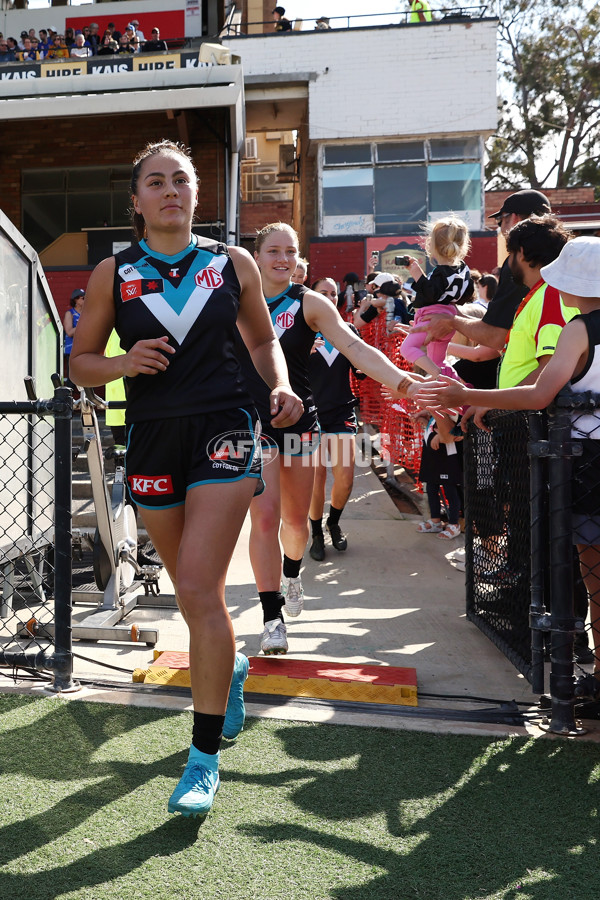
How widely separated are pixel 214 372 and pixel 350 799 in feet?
4.68

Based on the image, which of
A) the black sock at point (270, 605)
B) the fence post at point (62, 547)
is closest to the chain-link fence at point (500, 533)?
the black sock at point (270, 605)

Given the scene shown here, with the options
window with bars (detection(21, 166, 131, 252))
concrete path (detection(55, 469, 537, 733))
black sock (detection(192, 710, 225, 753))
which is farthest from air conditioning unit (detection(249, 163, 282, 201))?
black sock (detection(192, 710, 225, 753))

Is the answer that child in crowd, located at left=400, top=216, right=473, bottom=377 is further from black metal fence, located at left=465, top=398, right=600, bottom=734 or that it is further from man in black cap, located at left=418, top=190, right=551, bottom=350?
black metal fence, located at left=465, top=398, right=600, bottom=734

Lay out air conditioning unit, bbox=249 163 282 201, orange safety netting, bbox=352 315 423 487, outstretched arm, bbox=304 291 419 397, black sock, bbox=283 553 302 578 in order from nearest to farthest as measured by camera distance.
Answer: outstretched arm, bbox=304 291 419 397, black sock, bbox=283 553 302 578, orange safety netting, bbox=352 315 423 487, air conditioning unit, bbox=249 163 282 201

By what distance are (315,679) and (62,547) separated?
1.26m

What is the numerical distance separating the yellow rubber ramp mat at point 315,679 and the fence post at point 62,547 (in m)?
0.33

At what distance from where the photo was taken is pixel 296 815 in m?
2.40

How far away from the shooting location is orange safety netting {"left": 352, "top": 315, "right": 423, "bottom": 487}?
879 centimetres

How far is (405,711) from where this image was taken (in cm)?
322

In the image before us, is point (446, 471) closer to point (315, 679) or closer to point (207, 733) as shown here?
point (315, 679)

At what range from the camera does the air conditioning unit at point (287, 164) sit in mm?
21923

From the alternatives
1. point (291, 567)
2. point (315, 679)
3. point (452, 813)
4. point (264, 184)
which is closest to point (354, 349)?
point (315, 679)

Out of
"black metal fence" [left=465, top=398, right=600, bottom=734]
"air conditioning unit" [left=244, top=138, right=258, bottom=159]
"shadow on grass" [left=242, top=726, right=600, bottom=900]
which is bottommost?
"shadow on grass" [left=242, top=726, right=600, bottom=900]

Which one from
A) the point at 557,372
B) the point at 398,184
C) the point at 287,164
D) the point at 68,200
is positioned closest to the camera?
the point at 557,372
